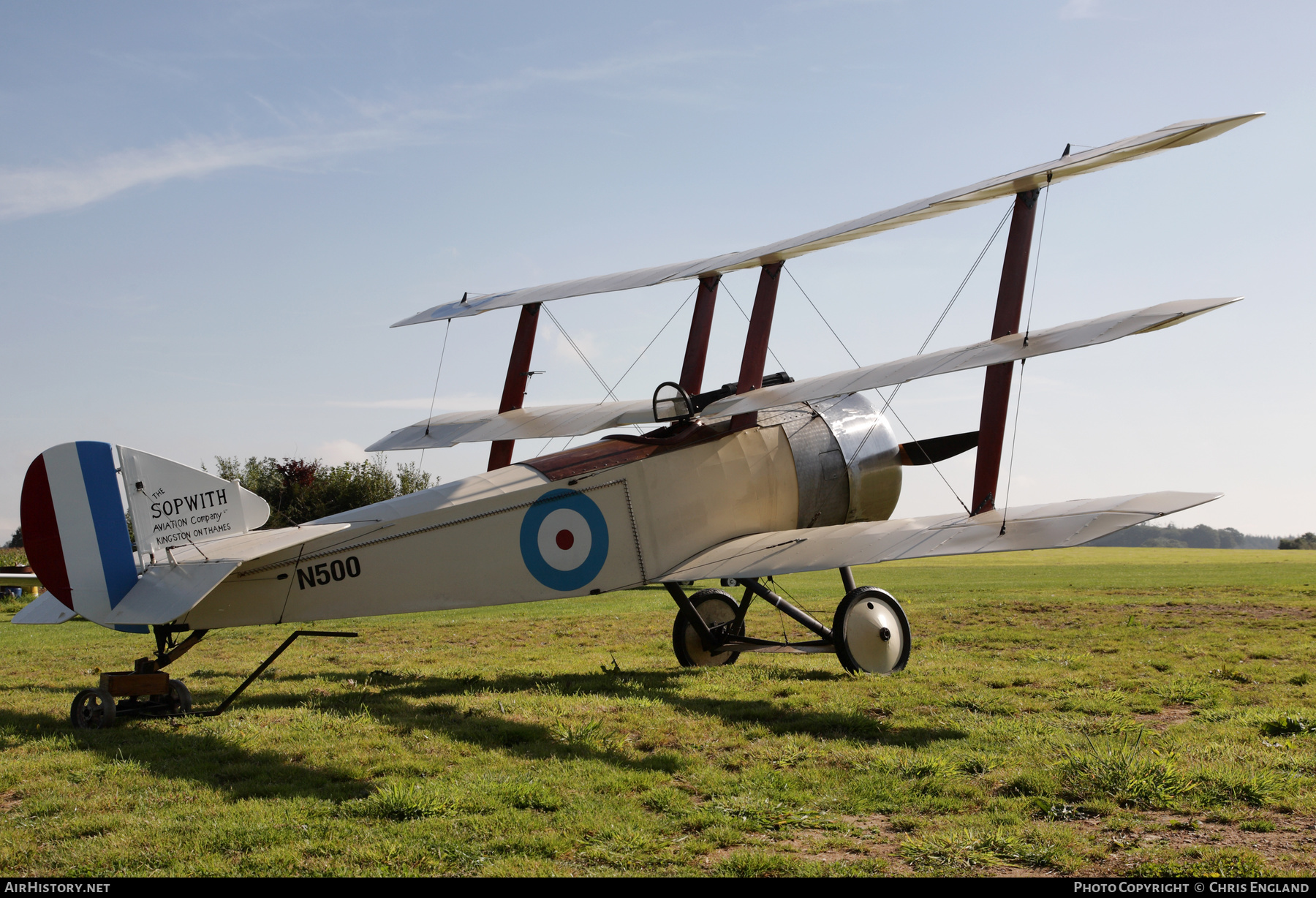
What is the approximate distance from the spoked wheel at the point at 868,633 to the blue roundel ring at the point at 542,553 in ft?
8.36

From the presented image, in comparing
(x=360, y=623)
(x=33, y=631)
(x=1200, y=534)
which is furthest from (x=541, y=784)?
(x=1200, y=534)

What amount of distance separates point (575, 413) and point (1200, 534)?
145780 millimetres

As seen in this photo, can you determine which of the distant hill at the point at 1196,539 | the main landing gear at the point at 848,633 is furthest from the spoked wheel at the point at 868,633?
the distant hill at the point at 1196,539

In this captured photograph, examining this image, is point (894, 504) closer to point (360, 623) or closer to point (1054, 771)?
point (1054, 771)

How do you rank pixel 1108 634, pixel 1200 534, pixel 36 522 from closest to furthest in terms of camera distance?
pixel 36 522 → pixel 1108 634 → pixel 1200 534

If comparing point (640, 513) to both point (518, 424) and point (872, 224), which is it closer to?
point (518, 424)

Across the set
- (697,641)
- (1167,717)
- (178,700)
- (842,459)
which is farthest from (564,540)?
(1167,717)

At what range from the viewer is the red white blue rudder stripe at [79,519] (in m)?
7.34

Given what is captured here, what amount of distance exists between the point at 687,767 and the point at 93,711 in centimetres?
508

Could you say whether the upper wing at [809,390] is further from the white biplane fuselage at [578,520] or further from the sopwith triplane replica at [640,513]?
the white biplane fuselage at [578,520]

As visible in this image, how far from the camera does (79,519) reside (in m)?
7.36

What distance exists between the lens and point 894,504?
11445 millimetres

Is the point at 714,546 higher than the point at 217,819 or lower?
higher

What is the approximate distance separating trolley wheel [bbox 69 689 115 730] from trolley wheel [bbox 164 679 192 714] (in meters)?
0.42
